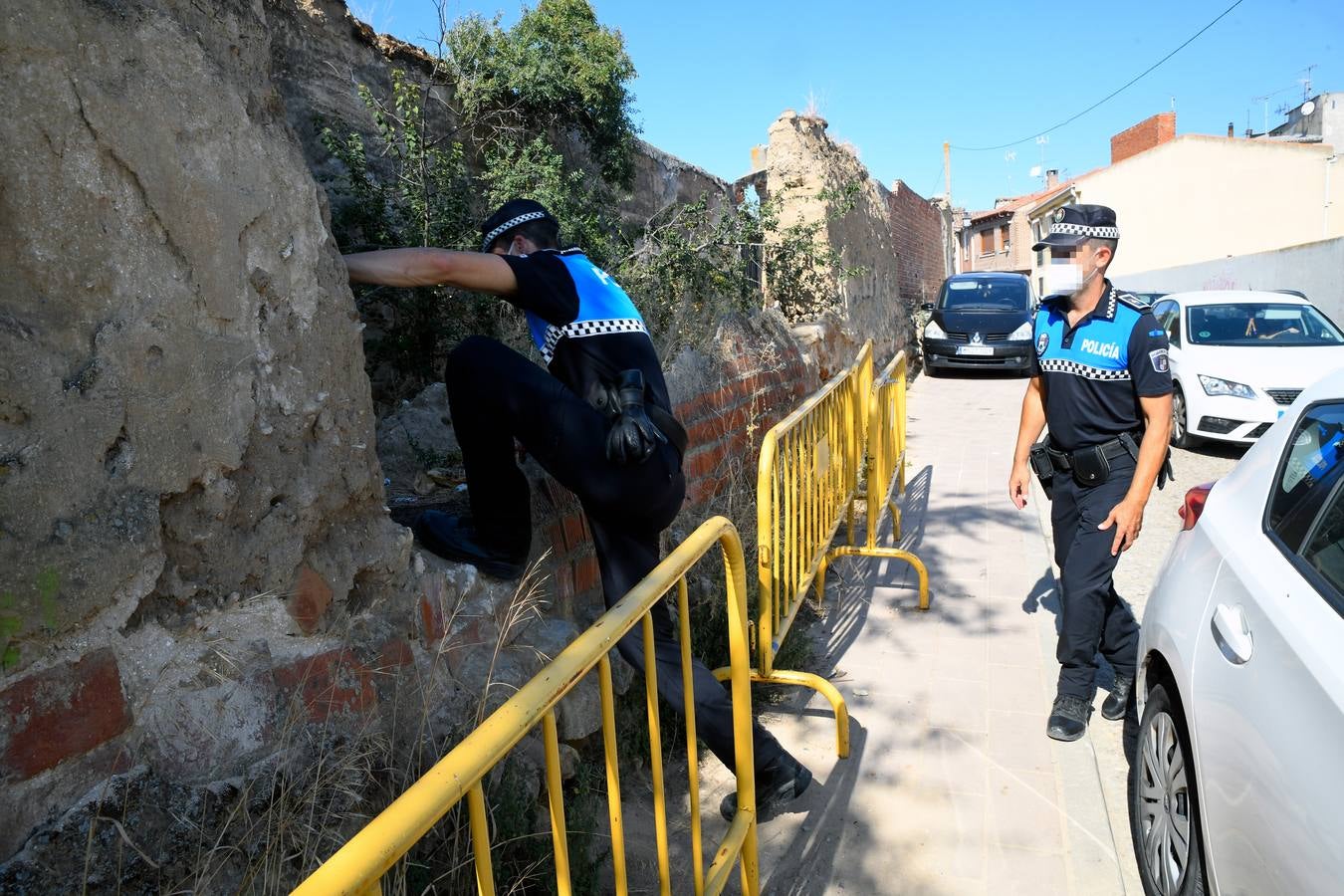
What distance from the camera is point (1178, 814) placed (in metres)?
2.47

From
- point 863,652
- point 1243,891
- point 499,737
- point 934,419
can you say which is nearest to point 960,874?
point 1243,891

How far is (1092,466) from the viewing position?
3523mm

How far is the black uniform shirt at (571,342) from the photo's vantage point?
100.0 inches

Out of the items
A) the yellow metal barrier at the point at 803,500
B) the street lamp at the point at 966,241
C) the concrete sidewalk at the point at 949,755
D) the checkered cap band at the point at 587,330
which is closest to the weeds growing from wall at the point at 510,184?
the yellow metal barrier at the point at 803,500

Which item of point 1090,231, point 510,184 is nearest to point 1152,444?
point 1090,231

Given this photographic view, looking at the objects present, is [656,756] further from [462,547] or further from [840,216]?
[840,216]

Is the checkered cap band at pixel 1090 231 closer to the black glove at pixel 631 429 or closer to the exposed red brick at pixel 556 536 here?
the black glove at pixel 631 429

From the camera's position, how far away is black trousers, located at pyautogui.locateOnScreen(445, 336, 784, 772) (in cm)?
251

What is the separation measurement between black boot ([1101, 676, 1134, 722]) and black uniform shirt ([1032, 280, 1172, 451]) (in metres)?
1.04

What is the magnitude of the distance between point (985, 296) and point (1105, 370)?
13.3 metres

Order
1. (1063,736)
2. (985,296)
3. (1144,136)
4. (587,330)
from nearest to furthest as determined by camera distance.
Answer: (587,330), (1063,736), (985,296), (1144,136)

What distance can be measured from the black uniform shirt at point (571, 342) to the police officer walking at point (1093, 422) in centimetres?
181

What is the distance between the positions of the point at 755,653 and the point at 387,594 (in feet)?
5.68

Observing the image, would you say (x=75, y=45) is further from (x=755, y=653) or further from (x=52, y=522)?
(x=755, y=653)
